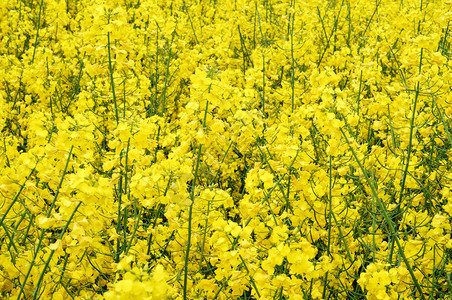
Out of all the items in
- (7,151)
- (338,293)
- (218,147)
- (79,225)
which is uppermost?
(79,225)

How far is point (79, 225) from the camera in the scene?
170cm

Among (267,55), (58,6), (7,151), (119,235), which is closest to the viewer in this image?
(119,235)

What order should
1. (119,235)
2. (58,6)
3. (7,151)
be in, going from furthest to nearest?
1. (58,6)
2. (7,151)
3. (119,235)

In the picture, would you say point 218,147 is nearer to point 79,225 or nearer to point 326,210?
point 326,210

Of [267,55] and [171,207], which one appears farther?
[267,55]

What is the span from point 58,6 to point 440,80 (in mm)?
4569

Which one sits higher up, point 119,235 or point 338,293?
point 119,235

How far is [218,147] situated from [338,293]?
1.23 m

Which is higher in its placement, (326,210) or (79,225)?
(79,225)

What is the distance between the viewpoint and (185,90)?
4.47 m

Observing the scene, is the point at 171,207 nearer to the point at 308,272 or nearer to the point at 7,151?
the point at 308,272

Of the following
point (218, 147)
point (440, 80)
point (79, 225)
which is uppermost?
point (440, 80)

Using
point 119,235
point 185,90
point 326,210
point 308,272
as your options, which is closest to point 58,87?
point 185,90

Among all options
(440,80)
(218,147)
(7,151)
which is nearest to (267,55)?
(218,147)
